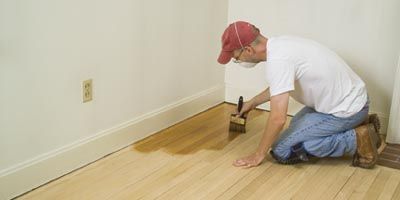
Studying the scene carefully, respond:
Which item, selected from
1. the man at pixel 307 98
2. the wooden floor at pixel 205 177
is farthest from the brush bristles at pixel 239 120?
the man at pixel 307 98

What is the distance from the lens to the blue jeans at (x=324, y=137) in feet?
7.97

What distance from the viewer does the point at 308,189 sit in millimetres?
2225

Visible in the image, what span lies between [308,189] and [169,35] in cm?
123

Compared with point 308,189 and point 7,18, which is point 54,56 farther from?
point 308,189

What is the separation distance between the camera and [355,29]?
289 cm

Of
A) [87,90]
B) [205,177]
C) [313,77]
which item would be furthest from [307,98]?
[87,90]

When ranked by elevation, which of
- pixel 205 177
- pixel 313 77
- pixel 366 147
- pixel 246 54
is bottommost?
pixel 205 177

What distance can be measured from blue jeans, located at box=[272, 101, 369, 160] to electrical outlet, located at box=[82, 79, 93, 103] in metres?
1.01

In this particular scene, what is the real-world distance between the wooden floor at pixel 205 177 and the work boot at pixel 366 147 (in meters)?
0.05

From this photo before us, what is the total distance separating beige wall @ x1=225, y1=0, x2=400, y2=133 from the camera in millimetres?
2803

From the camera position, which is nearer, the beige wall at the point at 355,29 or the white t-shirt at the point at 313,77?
the white t-shirt at the point at 313,77

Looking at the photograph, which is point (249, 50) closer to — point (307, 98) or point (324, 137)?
point (307, 98)

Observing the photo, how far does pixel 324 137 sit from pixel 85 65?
1.28 metres

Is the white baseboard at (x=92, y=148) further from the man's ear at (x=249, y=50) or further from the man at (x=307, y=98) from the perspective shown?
the man's ear at (x=249, y=50)
